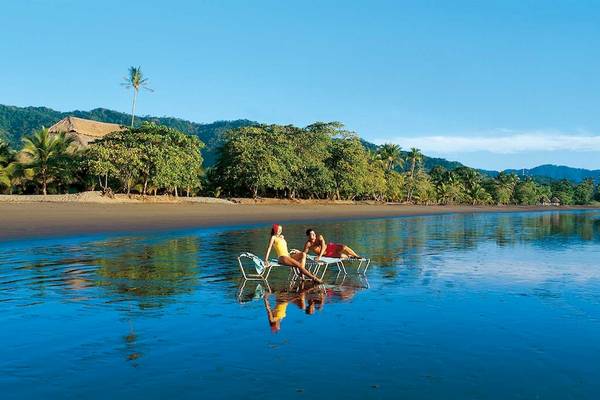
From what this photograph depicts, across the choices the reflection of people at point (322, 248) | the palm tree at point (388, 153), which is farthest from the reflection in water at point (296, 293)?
the palm tree at point (388, 153)

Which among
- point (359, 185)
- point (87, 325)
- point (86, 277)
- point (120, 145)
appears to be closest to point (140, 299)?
point (87, 325)

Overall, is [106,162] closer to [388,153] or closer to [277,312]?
[277,312]

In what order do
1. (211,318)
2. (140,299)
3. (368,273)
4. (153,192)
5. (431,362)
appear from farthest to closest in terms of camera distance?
1. (153,192)
2. (368,273)
3. (140,299)
4. (211,318)
5. (431,362)

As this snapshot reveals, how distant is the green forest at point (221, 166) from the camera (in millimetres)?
51812

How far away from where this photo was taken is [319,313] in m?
→ 8.90

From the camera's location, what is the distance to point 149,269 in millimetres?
13531

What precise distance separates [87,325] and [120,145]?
151 ft

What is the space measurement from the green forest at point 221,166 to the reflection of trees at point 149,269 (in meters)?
33.5

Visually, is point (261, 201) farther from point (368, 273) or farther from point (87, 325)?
point (87, 325)

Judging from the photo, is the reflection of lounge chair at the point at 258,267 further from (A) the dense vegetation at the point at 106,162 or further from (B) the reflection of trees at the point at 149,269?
(A) the dense vegetation at the point at 106,162

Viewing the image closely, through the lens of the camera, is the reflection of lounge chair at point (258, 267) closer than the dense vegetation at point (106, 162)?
Yes

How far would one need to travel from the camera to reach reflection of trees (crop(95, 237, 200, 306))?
35.4ft

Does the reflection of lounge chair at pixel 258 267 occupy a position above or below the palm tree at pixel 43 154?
below

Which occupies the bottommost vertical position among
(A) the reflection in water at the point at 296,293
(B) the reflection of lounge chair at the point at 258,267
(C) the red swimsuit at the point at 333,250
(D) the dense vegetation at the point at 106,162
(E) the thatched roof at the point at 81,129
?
(A) the reflection in water at the point at 296,293
